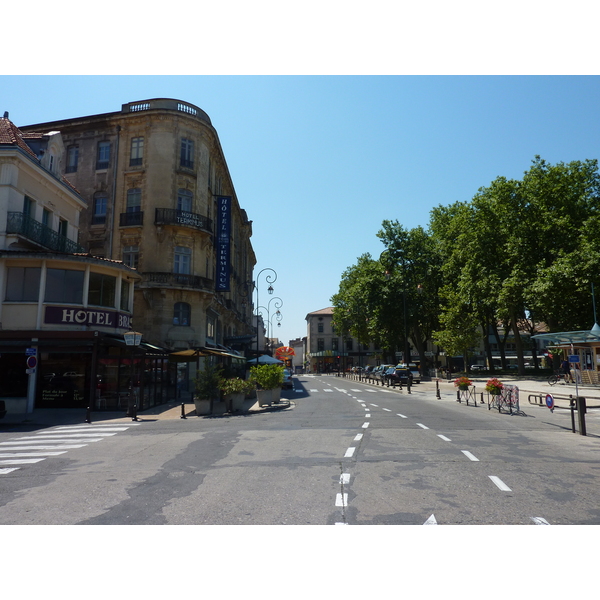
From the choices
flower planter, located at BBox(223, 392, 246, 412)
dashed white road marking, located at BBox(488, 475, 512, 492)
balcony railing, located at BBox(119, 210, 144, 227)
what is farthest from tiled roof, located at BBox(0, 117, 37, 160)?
dashed white road marking, located at BBox(488, 475, 512, 492)

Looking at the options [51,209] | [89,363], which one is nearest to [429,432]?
[89,363]

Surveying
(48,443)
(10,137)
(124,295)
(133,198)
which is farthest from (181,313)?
(48,443)

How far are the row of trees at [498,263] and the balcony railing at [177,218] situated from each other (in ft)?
74.3

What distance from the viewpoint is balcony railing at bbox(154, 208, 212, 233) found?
1240 inches

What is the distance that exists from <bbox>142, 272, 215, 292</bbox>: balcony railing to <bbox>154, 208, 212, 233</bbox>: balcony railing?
3.57 meters

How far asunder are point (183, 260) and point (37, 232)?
11.0 metres

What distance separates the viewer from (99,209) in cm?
3334

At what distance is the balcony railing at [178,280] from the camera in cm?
3069

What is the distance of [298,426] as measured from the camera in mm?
15008

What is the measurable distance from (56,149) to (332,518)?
2652 cm

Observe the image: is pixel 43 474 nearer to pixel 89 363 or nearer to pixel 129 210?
pixel 89 363

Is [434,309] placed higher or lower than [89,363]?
higher

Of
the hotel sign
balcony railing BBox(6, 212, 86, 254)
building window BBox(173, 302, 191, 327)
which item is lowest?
the hotel sign

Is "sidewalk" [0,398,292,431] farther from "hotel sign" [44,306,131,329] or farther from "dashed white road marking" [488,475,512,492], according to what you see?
"dashed white road marking" [488,475,512,492]
